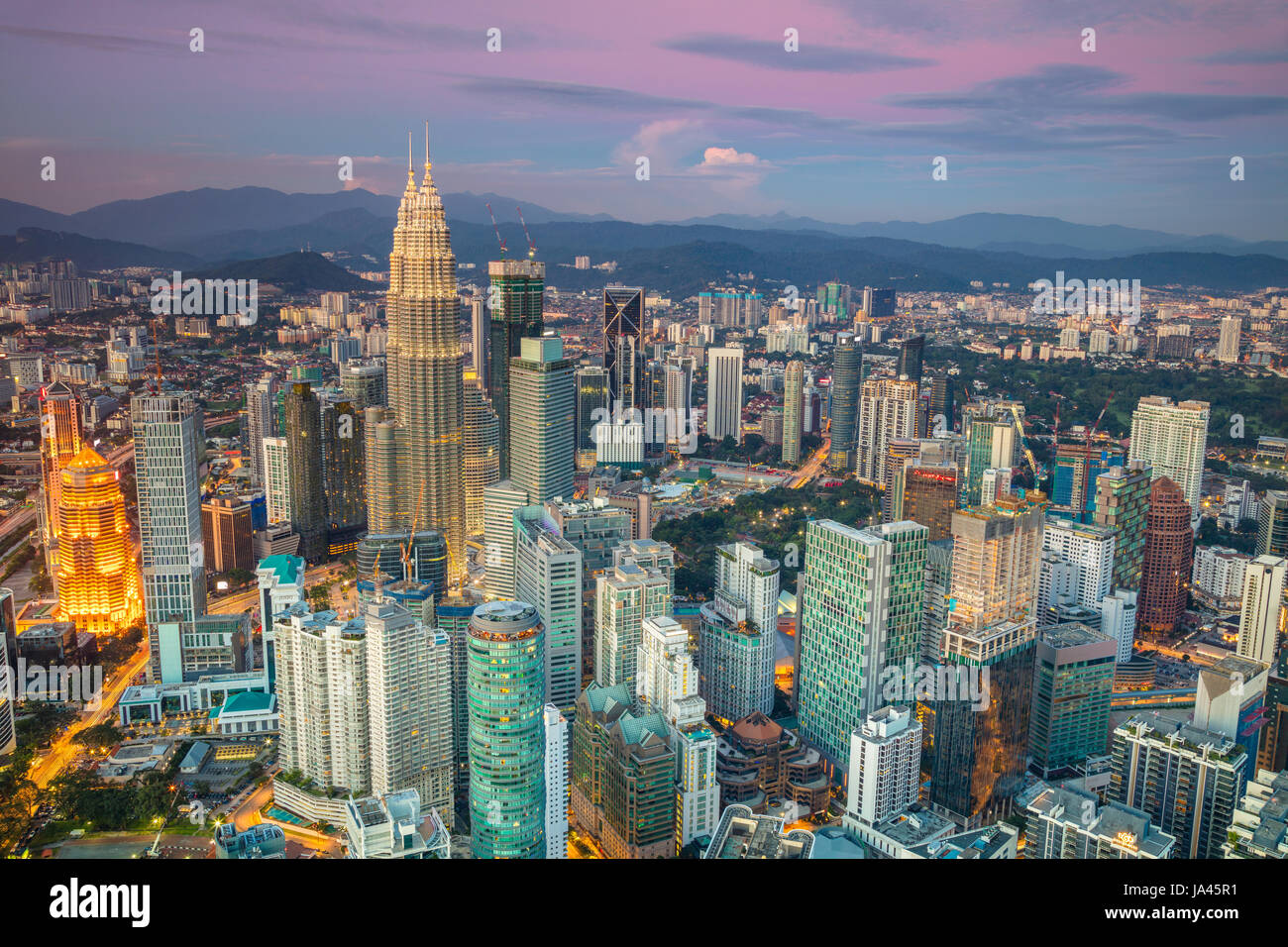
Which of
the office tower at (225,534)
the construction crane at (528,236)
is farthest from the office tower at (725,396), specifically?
the office tower at (225,534)

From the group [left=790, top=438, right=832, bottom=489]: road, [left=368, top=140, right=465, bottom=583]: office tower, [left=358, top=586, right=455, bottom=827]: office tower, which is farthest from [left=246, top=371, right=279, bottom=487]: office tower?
[left=790, top=438, right=832, bottom=489]: road

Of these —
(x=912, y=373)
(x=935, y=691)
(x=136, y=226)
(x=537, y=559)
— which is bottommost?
(x=935, y=691)

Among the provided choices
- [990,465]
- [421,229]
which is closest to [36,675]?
[421,229]

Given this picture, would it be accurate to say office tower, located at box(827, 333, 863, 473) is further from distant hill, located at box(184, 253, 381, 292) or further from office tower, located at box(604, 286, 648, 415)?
distant hill, located at box(184, 253, 381, 292)

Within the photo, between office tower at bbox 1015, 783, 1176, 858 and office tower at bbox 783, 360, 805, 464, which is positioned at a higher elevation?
office tower at bbox 783, 360, 805, 464
